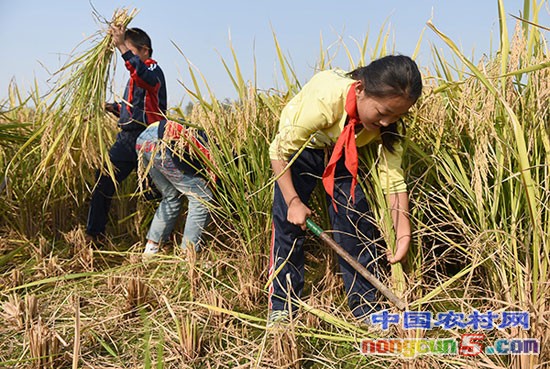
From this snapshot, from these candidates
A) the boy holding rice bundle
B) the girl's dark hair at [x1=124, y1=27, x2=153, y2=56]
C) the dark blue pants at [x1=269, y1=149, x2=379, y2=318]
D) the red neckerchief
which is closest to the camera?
the red neckerchief

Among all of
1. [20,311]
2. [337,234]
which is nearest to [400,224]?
[337,234]

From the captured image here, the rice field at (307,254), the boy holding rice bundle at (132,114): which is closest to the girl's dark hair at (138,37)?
the boy holding rice bundle at (132,114)

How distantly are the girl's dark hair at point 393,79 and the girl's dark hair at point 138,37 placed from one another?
1.47 meters

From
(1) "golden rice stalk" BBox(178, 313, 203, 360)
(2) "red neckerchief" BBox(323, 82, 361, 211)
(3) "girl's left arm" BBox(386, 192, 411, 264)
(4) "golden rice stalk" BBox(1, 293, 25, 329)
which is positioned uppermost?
(2) "red neckerchief" BBox(323, 82, 361, 211)

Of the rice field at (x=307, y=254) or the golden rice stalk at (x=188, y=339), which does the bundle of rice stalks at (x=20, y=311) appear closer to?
the rice field at (x=307, y=254)

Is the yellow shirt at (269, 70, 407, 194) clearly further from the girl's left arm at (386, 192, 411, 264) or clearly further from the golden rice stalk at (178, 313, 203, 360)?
the golden rice stalk at (178, 313, 203, 360)

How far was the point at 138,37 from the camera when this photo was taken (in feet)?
8.15

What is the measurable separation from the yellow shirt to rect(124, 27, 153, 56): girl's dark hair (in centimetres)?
124

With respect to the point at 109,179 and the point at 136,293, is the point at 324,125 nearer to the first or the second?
the point at 136,293

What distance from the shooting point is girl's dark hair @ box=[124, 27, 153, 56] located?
2.46 m

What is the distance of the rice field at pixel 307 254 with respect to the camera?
1300 millimetres

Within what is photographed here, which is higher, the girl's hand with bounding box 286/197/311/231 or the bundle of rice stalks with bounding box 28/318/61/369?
the girl's hand with bounding box 286/197/311/231

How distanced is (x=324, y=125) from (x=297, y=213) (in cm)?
32

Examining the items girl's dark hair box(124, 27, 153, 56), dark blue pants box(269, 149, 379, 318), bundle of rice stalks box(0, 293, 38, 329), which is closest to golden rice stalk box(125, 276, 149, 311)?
bundle of rice stalks box(0, 293, 38, 329)
